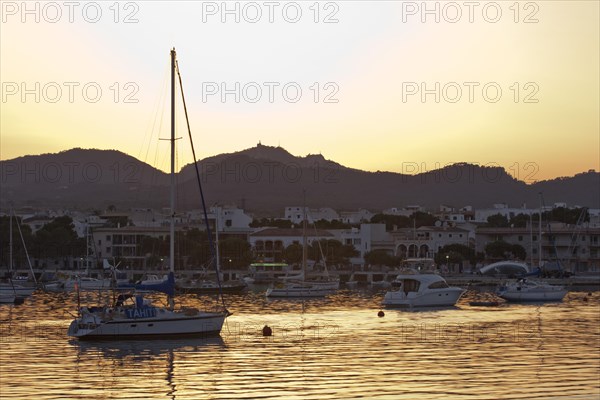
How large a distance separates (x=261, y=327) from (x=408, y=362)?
19.3m

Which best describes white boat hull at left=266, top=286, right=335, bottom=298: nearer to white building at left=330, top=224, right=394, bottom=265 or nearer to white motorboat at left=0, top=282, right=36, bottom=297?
white motorboat at left=0, top=282, right=36, bottom=297

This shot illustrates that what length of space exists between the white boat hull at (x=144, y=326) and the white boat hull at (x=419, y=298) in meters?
31.3

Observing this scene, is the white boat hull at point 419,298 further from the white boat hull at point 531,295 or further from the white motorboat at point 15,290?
the white motorboat at point 15,290

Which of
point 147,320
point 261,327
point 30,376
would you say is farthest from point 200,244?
point 30,376

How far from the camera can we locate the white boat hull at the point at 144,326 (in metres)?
53.4

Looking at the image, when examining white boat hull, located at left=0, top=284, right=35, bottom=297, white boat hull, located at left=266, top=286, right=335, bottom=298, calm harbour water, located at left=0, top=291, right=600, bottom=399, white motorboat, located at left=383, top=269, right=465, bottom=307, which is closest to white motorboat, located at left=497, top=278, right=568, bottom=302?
white motorboat, located at left=383, top=269, right=465, bottom=307

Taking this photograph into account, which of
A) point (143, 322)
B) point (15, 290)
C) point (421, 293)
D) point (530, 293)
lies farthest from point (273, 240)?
point (143, 322)

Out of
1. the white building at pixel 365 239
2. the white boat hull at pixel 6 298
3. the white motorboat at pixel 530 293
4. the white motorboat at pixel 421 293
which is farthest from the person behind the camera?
the white building at pixel 365 239

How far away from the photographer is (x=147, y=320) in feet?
175

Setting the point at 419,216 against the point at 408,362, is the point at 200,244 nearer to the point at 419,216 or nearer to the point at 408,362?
the point at 419,216

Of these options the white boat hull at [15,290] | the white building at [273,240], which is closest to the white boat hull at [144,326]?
the white boat hull at [15,290]

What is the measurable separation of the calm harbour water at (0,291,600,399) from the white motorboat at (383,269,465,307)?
8955 mm

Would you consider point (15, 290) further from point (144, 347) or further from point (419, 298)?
point (144, 347)

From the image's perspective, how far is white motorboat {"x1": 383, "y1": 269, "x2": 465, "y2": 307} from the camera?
83.4m
